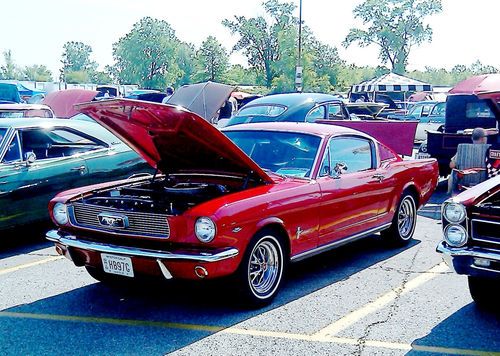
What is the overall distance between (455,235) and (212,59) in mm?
54060

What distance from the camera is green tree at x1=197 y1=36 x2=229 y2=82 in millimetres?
56844

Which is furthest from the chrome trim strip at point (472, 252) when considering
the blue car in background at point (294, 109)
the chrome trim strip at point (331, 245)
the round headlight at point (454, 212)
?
the blue car in background at point (294, 109)

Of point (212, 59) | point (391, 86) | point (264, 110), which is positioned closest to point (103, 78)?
point (212, 59)

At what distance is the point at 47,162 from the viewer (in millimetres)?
7344

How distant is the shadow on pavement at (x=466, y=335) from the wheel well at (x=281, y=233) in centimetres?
133

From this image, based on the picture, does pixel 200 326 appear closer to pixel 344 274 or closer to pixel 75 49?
pixel 344 274

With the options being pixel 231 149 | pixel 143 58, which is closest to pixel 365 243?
pixel 231 149

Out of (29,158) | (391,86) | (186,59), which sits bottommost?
(29,158)

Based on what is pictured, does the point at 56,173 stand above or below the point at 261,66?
below

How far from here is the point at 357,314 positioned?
480 centimetres

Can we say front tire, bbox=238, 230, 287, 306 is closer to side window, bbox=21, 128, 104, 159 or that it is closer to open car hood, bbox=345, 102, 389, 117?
side window, bbox=21, 128, 104, 159

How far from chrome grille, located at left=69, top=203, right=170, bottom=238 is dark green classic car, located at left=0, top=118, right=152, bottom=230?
213 cm

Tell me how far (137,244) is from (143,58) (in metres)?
63.8

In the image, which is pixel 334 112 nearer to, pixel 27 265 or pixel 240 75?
pixel 27 265
